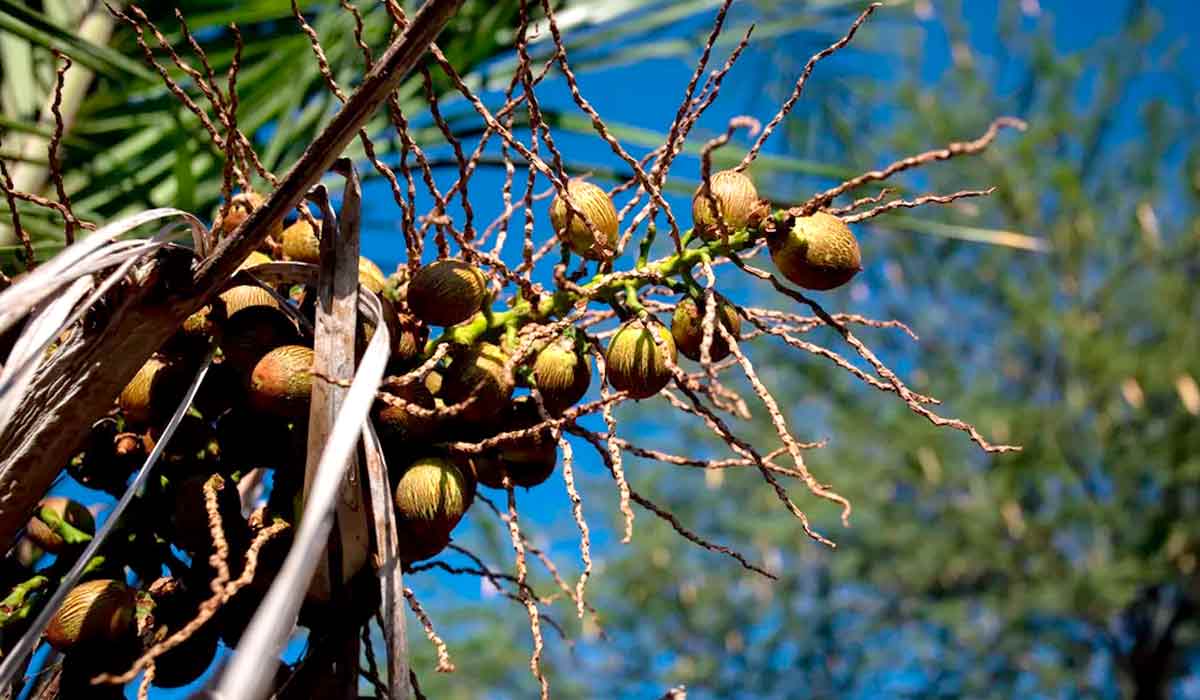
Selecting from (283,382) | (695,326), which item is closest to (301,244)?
(283,382)

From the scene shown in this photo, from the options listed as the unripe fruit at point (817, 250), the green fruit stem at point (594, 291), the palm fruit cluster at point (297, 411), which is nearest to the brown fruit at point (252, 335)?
the palm fruit cluster at point (297, 411)

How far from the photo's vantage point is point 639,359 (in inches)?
28.0

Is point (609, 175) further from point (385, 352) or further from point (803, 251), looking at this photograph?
point (385, 352)

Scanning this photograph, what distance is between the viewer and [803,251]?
27.7 inches

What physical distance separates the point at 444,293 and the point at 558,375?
9 cm

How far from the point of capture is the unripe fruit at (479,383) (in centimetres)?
69

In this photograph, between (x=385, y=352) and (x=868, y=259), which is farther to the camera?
(x=868, y=259)

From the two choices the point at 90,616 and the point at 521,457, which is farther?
the point at 521,457

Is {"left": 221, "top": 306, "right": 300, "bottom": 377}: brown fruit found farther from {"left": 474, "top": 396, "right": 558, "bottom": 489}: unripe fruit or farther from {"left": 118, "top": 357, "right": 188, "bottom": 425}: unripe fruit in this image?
{"left": 474, "top": 396, "right": 558, "bottom": 489}: unripe fruit

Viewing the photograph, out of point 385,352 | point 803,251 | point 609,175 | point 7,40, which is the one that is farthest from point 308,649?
point 7,40

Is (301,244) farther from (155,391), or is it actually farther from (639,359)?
(639,359)

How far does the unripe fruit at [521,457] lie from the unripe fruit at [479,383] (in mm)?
28

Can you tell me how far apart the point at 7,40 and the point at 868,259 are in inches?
364

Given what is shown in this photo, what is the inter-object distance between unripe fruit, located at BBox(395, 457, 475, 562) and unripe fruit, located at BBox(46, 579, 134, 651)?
165mm
